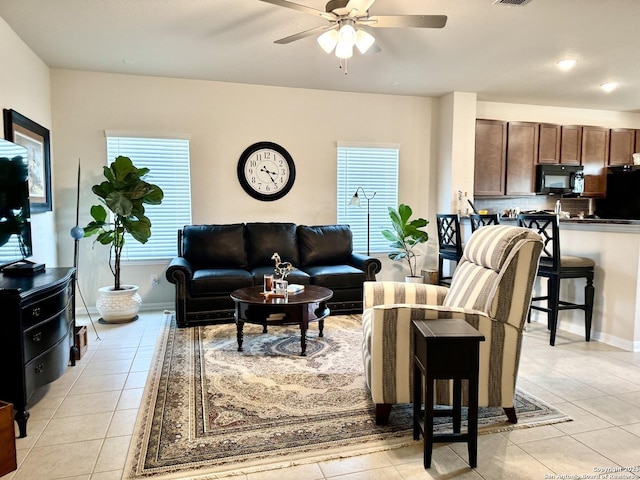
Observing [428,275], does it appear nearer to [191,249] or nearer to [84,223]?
[191,249]

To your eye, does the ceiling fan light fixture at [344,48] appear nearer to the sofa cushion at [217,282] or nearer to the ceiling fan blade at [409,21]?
the ceiling fan blade at [409,21]

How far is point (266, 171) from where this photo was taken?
207 inches

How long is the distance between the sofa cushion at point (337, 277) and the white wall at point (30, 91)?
8.88 ft

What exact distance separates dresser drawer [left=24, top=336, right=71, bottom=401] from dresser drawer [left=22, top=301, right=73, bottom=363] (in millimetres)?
36

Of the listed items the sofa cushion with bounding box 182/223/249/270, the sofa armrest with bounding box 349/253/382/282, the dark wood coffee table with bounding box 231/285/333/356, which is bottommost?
the dark wood coffee table with bounding box 231/285/333/356

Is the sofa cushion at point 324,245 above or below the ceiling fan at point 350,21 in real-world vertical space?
below

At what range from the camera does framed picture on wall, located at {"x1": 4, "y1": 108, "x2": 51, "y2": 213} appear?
11.2ft

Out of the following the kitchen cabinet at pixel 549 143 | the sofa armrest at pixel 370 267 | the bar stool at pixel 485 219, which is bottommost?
the sofa armrest at pixel 370 267

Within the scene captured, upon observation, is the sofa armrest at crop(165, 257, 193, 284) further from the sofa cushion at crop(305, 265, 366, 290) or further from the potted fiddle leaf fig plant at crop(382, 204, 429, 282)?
the potted fiddle leaf fig plant at crop(382, 204, 429, 282)

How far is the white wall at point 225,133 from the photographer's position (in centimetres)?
466

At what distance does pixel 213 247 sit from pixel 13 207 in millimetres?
2118

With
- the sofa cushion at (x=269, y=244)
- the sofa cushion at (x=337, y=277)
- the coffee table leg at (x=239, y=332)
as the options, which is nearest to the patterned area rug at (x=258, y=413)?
the coffee table leg at (x=239, y=332)

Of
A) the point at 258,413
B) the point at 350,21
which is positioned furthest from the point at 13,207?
the point at 350,21

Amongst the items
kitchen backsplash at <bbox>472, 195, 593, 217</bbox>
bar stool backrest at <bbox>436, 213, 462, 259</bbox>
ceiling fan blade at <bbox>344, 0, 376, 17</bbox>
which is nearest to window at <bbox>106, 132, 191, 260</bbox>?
ceiling fan blade at <bbox>344, 0, 376, 17</bbox>
